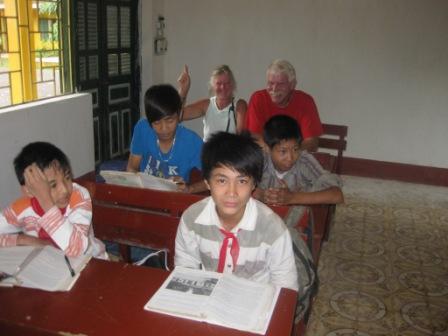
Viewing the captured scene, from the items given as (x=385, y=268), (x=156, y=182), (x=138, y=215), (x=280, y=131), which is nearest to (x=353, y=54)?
(x=385, y=268)

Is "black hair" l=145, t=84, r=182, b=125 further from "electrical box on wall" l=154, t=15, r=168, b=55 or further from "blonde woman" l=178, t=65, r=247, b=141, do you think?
"electrical box on wall" l=154, t=15, r=168, b=55

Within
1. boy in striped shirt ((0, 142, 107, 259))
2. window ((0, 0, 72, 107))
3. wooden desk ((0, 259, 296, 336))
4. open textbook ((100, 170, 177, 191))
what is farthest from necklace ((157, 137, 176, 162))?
window ((0, 0, 72, 107))

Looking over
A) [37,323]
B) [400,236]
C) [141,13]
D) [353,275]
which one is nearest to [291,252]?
[37,323]

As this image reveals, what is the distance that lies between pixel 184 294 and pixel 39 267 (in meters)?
0.46

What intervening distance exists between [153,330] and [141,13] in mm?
4592

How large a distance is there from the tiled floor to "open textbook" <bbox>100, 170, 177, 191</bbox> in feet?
3.45

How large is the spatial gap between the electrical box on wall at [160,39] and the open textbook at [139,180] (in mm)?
3333

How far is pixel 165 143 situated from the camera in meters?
2.50

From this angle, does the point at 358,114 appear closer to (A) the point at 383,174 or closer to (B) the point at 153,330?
(A) the point at 383,174

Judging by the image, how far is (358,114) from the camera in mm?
4988

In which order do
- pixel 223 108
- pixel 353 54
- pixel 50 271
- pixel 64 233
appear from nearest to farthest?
1. pixel 50 271
2. pixel 64 233
3. pixel 223 108
4. pixel 353 54

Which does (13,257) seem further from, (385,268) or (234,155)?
(385,268)

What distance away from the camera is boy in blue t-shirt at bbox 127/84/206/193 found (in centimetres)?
231

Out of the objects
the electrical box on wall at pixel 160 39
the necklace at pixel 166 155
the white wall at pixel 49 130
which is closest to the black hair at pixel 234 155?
the necklace at pixel 166 155
